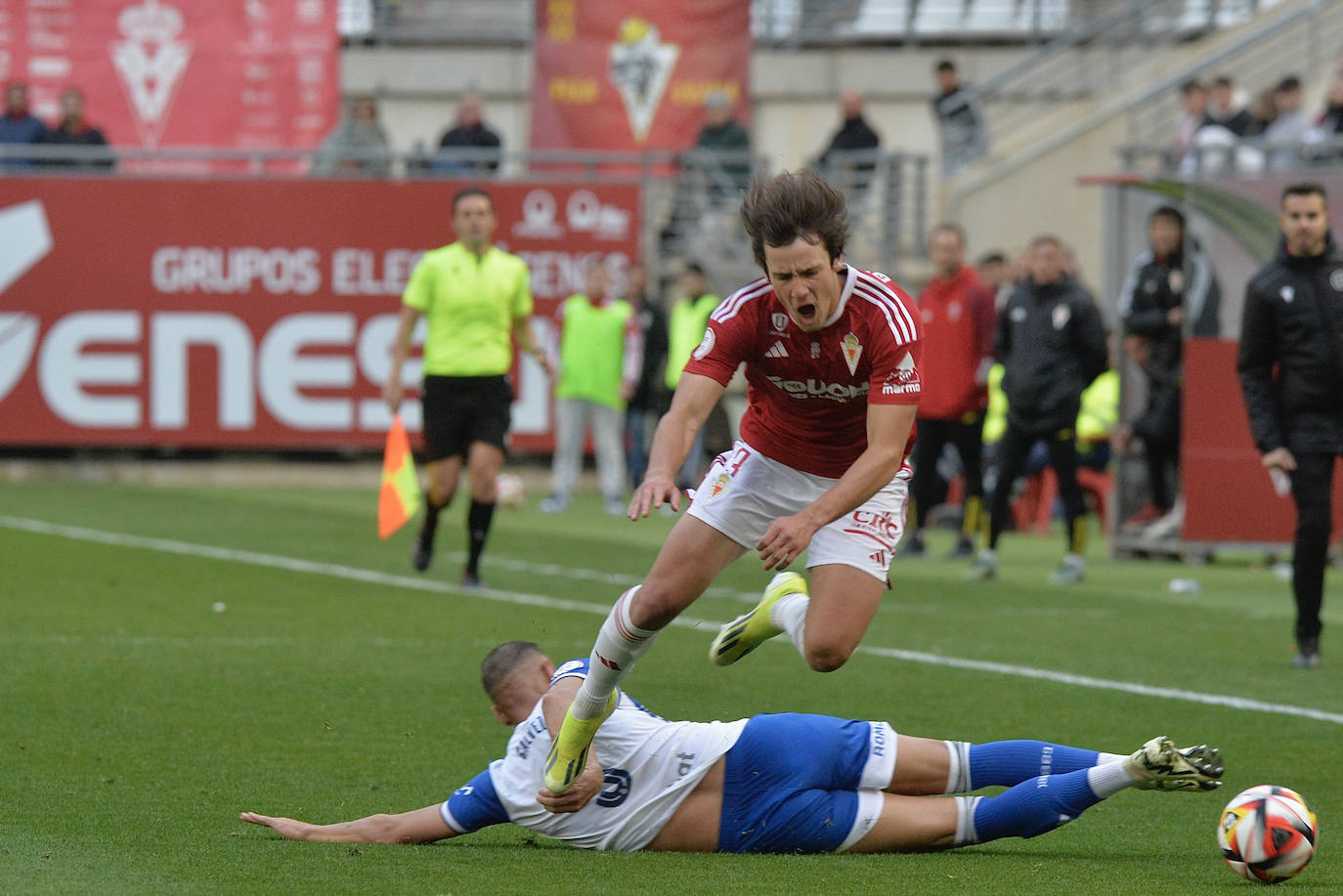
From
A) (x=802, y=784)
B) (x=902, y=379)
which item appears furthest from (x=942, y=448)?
(x=802, y=784)

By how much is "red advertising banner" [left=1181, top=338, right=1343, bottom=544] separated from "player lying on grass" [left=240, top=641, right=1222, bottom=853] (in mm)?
10127

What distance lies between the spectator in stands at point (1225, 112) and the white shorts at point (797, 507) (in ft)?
45.4

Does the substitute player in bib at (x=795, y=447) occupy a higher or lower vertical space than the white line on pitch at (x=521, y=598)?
higher

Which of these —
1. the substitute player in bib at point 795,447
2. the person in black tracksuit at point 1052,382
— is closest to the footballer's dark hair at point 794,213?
the substitute player in bib at point 795,447

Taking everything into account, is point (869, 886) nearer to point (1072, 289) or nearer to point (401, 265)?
point (1072, 289)

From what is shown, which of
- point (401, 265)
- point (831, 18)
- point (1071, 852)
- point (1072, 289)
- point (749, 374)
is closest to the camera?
point (1071, 852)

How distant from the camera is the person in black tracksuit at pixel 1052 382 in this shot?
14422mm

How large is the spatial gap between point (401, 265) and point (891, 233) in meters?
5.31

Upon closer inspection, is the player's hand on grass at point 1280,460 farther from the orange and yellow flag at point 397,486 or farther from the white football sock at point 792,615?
the orange and yellow flag at point 397,486

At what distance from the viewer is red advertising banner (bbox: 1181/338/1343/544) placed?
15.8 metres

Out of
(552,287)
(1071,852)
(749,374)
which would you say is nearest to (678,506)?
(749,374)

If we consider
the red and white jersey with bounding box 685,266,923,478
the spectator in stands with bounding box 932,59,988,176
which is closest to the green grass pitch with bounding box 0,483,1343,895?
the red and white jersey with bounding box 685,266,923,478

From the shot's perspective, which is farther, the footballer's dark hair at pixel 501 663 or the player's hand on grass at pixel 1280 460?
the player's hand on grass at pixel 1280 460

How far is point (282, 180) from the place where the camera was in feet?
72.6
